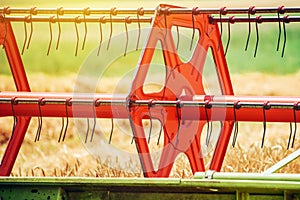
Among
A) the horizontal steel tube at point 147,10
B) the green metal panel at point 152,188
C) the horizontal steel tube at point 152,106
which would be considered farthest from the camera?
the horizontal steel tube at point 147,10

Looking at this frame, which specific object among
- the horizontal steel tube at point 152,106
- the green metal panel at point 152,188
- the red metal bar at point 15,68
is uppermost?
the red metal bar at point 15,68

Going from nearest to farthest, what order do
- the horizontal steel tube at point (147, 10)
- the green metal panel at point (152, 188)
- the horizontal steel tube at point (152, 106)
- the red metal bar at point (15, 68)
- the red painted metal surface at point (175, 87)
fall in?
the green metal panel at point (152, 188) → the horizontal steel tube at point (152, 106) → the red painted metal surface at point (175, 87) → the horizontal steel tube at point (147, 10) → the red metal bar at point (15, 68)

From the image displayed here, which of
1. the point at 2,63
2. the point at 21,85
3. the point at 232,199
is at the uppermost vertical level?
the point at 2,63

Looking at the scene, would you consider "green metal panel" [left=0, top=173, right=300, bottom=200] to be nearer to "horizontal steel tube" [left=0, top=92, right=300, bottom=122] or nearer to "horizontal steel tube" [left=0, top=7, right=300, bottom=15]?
"horizontal steel tube" [left=0, top=92, right=300, bottom=122]

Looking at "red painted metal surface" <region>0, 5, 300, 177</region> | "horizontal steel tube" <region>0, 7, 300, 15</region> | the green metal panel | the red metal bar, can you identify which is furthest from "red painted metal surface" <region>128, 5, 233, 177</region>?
the green metal panel

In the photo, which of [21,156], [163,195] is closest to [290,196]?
[163,195]

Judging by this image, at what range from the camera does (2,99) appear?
7.03m

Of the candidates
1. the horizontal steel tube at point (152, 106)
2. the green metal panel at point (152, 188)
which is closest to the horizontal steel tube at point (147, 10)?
the horizontal steel tube at point (152, 106)

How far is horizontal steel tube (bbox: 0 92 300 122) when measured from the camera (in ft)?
21.5

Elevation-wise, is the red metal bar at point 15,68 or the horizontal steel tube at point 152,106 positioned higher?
the red metal bar at point 15,68

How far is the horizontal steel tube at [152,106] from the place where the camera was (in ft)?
A: 21.5

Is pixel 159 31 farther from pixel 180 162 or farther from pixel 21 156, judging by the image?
pixel 21 156

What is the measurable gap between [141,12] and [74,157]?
2.55 metres

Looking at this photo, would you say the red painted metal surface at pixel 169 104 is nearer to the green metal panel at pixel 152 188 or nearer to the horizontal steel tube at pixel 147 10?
the horizontal steel tube at pixel 147 10
